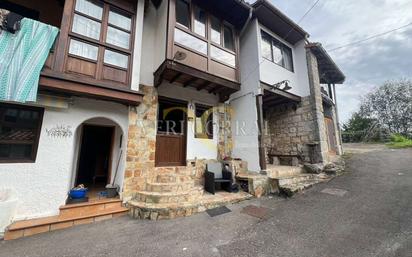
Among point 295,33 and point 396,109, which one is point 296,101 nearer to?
point 295,33

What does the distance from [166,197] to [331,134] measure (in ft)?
30.3

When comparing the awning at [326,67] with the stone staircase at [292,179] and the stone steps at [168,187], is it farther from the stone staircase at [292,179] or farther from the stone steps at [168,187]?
the stone steps at [168,187]

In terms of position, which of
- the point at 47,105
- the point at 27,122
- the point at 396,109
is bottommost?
the point at 27,122

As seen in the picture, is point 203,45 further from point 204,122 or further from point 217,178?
point 217,178

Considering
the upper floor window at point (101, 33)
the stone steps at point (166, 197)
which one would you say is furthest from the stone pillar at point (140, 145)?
the upper floor window at point (101, 33)

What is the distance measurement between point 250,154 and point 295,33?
18.5 feet

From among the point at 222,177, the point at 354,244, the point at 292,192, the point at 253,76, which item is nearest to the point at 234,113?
the point at 253,76

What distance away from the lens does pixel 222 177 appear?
550cm

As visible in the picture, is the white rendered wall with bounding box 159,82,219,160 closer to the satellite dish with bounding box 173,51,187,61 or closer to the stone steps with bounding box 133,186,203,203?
the satellite dish with bounding box 173,51,187,61

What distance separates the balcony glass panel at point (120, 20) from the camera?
4.32m

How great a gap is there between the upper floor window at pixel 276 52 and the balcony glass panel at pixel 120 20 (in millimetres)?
4717

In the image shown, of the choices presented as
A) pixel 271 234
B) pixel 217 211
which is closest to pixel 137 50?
pixel 217 211

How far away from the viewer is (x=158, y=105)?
551 cm

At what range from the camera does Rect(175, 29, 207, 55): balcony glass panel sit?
4.71 metres
